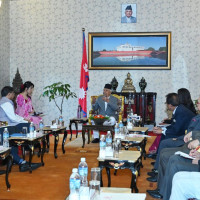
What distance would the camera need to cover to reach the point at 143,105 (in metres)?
9.47

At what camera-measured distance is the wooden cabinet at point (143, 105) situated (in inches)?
372

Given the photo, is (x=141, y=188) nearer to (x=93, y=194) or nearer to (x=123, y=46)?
(x=93, y=194)

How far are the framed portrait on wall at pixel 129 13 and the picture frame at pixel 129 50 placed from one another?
1.22 feet

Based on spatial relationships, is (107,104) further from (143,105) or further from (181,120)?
(181,120)

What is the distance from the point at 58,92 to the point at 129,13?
2.95 meters

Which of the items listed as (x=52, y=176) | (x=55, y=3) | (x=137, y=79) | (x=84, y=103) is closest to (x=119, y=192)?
(x=52, y=176)

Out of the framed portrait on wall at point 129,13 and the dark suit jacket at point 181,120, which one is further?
the framed portrait on wall at point 129,13

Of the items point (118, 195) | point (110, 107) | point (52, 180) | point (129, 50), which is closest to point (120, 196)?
point (118, 195)

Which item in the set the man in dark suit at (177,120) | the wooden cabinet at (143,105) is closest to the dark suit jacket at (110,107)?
the wooden cabinet at (143,105)

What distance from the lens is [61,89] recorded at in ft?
31.2

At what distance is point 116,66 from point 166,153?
19.8ft

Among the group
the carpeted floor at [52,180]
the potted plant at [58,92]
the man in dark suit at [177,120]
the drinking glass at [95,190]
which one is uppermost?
the potted plant at [58,92]

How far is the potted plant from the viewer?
9570mm

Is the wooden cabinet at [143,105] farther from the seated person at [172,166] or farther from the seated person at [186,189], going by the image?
the seated person at [186,189]
